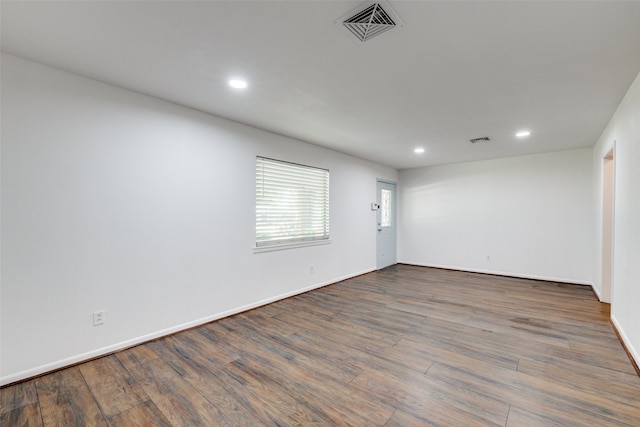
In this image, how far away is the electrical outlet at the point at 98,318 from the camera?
98.3 inches

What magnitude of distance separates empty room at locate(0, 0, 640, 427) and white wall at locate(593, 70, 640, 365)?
0.04 m

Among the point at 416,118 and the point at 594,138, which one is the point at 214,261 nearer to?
the point at 416,118

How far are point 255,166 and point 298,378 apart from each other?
2605 millimetres

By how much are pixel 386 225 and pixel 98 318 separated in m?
5.59

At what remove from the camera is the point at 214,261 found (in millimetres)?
3354

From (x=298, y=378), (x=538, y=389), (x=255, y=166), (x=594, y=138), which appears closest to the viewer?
(x=538, y=389)

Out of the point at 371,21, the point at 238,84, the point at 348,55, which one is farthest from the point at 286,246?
the point at 371,21

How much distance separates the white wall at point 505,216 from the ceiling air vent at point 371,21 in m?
5.19

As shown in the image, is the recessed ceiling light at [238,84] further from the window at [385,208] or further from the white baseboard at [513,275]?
the white baseboard at [513,275]

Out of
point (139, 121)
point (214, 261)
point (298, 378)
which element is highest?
point (139, 121)

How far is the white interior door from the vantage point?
6480 millimetres

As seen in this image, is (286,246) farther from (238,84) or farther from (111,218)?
(238,84)

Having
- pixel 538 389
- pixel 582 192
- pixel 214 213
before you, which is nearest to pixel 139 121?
pixel 214 213

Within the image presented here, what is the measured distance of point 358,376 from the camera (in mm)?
2209
